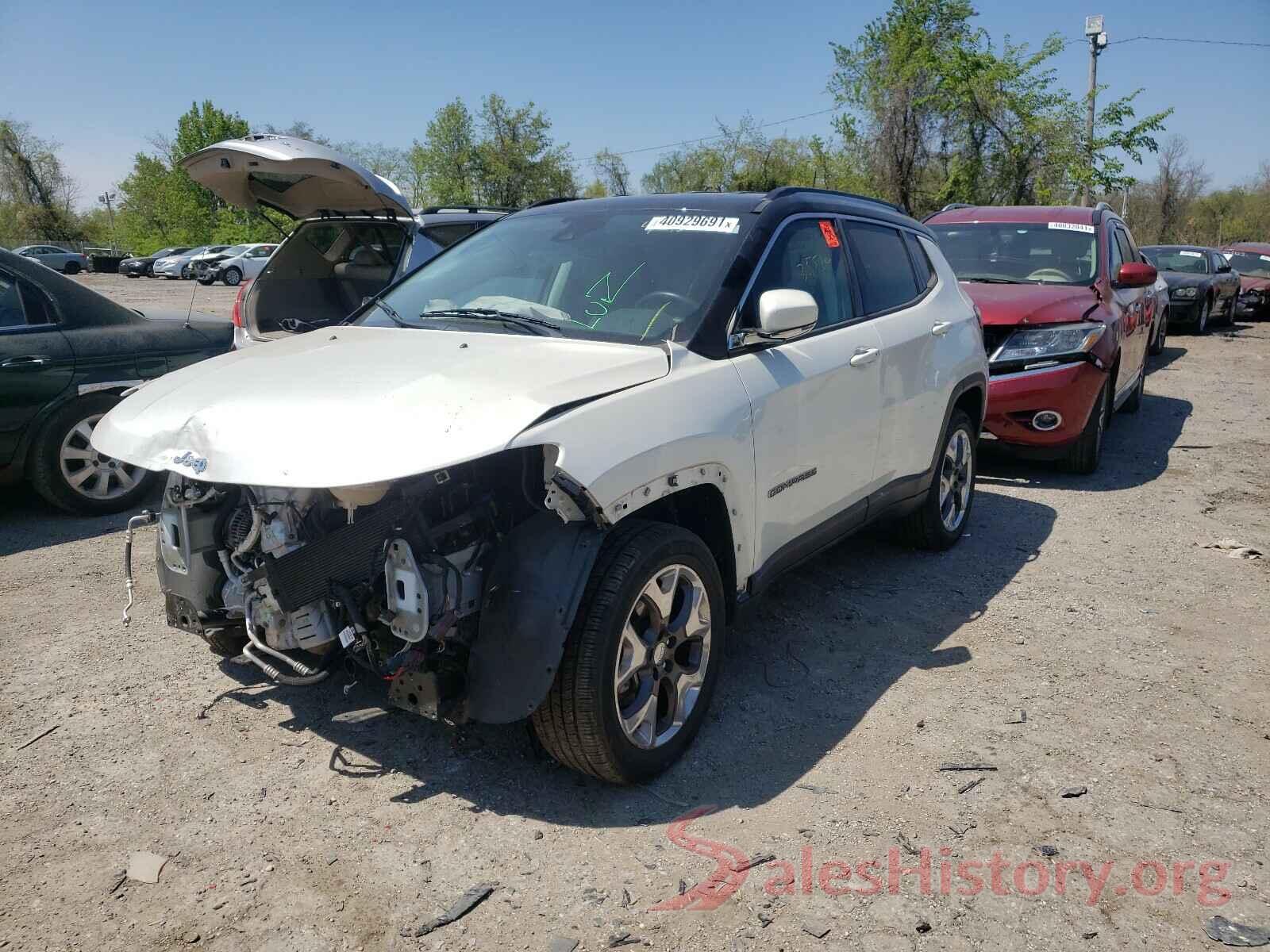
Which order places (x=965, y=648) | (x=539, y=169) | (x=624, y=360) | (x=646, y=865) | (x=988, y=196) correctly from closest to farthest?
1. (x=646, y=865)
2. (x=624, y=360)
3. (x=965, y=648)
4. (x=988, y=196)
5. (x=539, y=169)

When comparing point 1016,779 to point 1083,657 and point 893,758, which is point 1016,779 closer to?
point 893,758

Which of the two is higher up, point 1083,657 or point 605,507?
point 605,507

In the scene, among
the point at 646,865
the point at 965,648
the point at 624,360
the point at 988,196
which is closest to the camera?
the point at 646,865

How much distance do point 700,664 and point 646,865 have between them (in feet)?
2.43

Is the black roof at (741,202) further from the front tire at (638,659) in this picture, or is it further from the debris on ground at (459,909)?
the debris on ground at (459,909)

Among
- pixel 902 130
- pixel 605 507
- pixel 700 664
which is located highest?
pixel 902 130

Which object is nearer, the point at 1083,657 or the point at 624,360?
the point at 624,360

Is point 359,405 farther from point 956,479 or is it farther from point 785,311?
point 956,479

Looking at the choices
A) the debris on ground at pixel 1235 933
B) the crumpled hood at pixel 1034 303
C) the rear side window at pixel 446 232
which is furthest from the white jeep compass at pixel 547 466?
the crumpled hood at pixel 1034 303

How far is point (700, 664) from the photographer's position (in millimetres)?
3240

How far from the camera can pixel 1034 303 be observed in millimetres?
7113

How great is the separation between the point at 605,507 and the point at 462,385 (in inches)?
22.9

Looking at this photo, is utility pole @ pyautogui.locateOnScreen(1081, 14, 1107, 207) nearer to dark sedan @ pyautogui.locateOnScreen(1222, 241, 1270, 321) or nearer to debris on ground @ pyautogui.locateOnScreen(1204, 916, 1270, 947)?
dark sedan @ pyautogui.locateOnScreen(1222, 241, 1270, 321)

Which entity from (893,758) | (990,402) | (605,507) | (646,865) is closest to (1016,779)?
(893,758)
